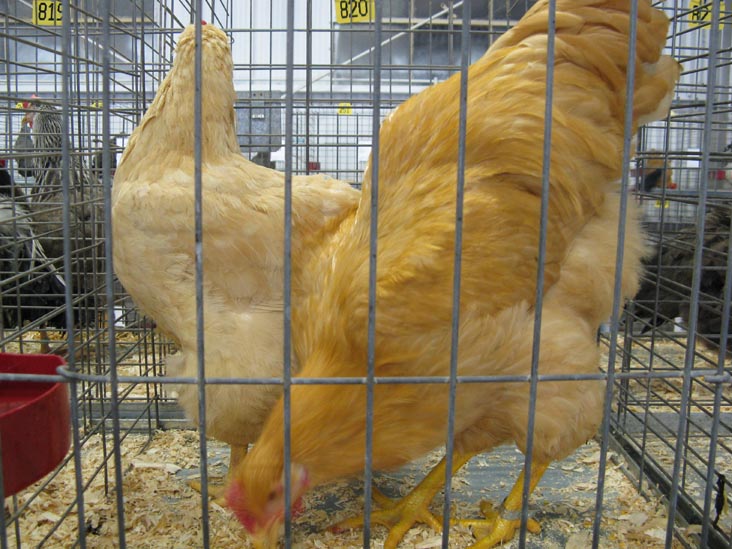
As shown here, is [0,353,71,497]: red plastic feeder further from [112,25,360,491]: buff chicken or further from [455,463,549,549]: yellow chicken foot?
[455,463,549,549]: yellow chicken foot

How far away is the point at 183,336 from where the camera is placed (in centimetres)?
208

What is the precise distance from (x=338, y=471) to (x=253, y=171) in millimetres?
1210

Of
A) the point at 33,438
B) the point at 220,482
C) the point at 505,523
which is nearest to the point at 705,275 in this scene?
the point at 505,523

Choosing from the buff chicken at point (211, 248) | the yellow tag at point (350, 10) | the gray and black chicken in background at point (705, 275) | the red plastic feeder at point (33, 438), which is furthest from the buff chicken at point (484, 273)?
the gray and black chicken in background at point (705, 275)

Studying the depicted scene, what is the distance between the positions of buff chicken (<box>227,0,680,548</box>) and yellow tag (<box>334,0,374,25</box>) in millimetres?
1939

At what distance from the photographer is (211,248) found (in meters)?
2.12

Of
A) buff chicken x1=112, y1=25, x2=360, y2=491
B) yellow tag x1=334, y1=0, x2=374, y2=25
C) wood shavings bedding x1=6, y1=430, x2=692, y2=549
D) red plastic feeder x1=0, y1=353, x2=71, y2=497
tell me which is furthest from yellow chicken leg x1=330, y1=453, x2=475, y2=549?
yellow tag x1=334, y1=0, x2=374, y2=25

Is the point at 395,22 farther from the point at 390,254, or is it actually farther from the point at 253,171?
the point at 390,254

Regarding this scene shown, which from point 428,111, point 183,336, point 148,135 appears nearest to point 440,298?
point 428,111

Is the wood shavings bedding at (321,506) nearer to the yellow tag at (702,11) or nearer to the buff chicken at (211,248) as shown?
the buff chicken at (211,248)

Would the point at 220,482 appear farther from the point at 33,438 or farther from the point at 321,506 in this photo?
the point at 33,438

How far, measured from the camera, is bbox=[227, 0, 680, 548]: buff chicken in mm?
1621

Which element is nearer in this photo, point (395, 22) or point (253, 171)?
point (253, 171)

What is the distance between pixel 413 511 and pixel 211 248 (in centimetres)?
120
